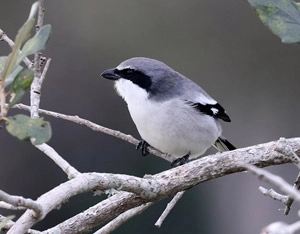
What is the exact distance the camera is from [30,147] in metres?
5.79

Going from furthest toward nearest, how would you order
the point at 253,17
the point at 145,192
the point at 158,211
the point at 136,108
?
the point at 253,17 → the point at 158,211 → the point at 136,108 → the point at 145,192

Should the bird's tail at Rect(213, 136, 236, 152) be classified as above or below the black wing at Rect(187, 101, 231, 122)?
below

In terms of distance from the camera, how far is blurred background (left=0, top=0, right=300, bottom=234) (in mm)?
5616

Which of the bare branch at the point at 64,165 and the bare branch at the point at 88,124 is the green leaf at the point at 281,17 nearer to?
the bare branch at the point at 64,165

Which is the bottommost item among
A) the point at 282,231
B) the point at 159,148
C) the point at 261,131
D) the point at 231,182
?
the point at 231,182

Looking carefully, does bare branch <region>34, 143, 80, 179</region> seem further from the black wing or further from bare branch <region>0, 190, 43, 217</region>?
the black wing

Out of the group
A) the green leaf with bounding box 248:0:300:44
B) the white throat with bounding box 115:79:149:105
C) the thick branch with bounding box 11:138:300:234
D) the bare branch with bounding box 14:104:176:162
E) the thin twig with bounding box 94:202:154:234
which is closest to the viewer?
the green leaf with bounding box 248:0:300:44

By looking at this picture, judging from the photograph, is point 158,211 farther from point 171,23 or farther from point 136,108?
point 171,23

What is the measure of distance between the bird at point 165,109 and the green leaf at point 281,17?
142 centimetres

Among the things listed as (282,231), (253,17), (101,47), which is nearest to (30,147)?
(101,47)

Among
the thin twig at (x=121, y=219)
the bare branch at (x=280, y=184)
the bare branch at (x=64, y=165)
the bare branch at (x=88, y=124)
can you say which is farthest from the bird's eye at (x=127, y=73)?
the bare branch at (x=280, y=184)

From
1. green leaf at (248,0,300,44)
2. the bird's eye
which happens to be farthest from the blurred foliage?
the bird's eye

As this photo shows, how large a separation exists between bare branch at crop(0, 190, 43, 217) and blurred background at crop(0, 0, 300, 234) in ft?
12.7

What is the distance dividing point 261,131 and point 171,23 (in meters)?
1.37
